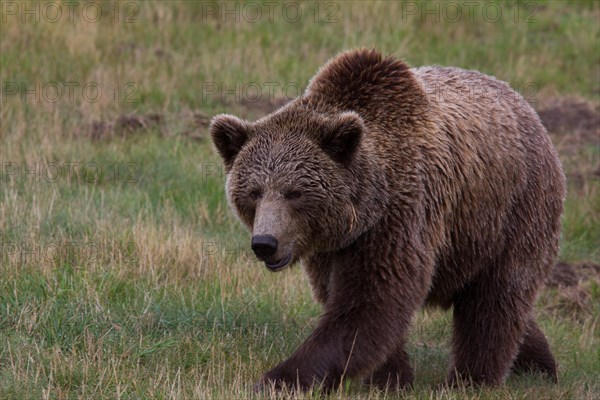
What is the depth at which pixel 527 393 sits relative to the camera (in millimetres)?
6469

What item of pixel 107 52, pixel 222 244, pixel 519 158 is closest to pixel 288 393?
pixel 519 158

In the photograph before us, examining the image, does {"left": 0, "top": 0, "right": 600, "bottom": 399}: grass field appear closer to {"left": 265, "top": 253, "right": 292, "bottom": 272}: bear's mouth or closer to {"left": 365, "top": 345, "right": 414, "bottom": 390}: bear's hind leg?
{"left": 365, "top": 345, "right": 414, "bottom": 390}: bear's hind leg

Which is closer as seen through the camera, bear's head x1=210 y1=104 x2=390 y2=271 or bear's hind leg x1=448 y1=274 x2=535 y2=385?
bear's head x1=210 y1=104 x2=390 y2=271

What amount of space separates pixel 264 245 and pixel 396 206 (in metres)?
0.91

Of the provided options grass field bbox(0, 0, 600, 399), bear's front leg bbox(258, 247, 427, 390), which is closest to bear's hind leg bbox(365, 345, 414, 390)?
grass field bbox(0, 0, 600, 399)

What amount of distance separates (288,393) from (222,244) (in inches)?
143

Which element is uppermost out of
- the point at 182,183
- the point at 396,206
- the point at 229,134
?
the point at 229,134

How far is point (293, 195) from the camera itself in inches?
227

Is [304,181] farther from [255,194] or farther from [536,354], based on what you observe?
[536,354]

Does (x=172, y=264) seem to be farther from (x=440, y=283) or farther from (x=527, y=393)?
(x=527, y=393)

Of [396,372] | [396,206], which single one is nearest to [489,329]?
[396,372]

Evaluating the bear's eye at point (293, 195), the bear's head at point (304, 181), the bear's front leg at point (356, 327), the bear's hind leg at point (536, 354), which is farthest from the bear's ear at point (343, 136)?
the bear's hind leg at point (536, 354)

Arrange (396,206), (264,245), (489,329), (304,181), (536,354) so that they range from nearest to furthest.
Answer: (264,245)
(304,181)
(396,206)
(489,329)
(536,354)

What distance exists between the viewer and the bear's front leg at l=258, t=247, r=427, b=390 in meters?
5.71
